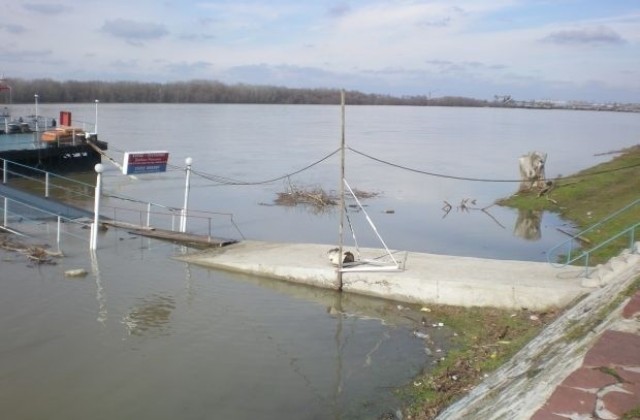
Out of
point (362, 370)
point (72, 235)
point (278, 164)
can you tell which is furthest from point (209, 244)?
point (278, 164)

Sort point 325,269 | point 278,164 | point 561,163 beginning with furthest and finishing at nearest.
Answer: point 561,163 → point 278,164 → point 325,269

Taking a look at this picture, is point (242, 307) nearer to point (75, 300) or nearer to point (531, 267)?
point (75, 300)

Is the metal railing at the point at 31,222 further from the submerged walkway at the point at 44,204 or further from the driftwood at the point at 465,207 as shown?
the driftwood at the point at 465,207

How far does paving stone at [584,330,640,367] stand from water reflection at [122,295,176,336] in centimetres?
740

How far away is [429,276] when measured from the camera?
12.9 metres

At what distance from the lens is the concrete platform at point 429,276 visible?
1167cm

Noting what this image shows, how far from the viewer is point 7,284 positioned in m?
13.3

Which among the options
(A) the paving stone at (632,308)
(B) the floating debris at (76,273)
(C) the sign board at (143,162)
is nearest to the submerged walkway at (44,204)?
(C) the sign board at (143,162)

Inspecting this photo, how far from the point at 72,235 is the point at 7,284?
5032 millimetres

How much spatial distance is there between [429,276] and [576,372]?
23.8 feet

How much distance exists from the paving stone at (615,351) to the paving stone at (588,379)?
0.16 metres

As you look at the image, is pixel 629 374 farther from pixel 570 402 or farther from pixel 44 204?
pixel 44 204

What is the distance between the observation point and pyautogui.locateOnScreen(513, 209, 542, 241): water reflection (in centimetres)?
2255

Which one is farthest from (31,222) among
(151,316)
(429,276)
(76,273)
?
(429,276)
